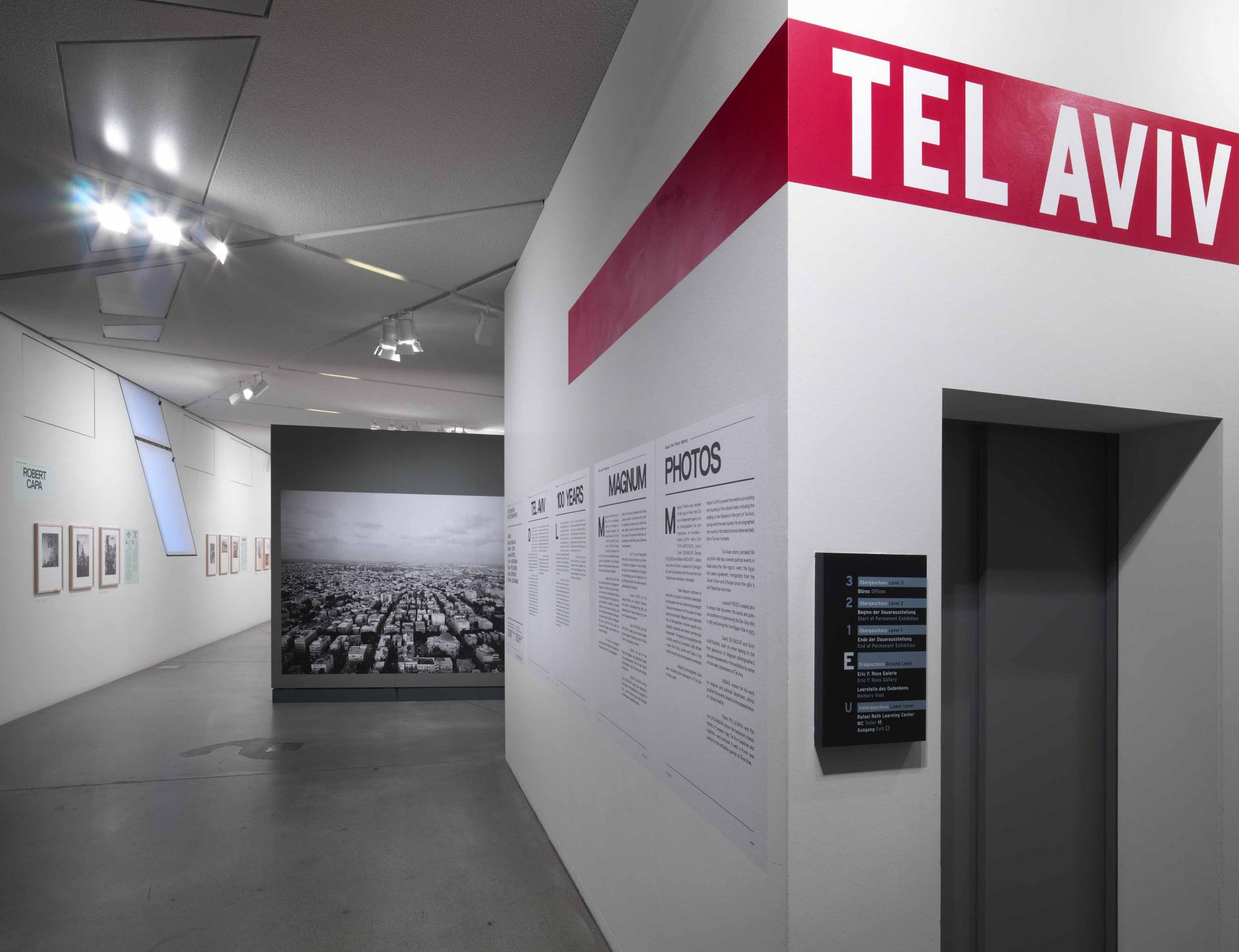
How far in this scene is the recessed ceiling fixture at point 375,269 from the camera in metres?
5.54

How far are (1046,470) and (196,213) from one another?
4615 mm

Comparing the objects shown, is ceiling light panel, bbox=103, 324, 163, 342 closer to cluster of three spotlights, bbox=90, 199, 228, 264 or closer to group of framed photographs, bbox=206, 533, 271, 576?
cluster of three spotlights, bbox=90, 199, 228, 264

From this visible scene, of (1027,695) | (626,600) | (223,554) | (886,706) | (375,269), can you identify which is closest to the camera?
(886,706)

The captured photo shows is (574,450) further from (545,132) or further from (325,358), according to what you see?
(325,358)

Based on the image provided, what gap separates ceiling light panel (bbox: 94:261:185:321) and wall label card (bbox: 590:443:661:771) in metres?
4.14

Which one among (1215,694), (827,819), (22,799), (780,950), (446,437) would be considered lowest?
(22,799)

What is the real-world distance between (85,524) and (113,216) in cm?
542

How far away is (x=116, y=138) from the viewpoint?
12.7 ft

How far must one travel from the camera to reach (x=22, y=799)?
516 centimetres

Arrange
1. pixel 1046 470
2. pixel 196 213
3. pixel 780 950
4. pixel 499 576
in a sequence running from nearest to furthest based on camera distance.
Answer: pixel 780 950, pixel 1046 470, pixel 196 213, pixel 499 576

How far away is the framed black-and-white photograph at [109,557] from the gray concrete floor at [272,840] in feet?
6.45

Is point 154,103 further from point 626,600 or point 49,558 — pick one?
point 49,558


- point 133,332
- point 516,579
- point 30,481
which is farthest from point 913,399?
point 30,481

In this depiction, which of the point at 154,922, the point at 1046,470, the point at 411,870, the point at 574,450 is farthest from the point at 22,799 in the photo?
the point at 1046,470
